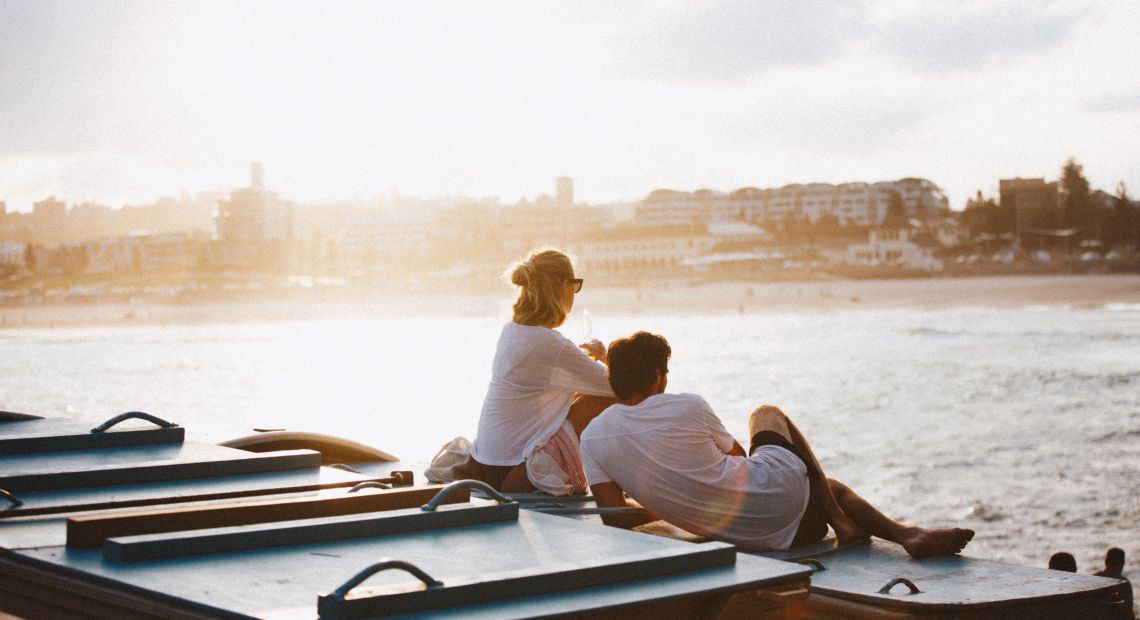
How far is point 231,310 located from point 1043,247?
71.0 meters

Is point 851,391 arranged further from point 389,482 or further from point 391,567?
point 391,567

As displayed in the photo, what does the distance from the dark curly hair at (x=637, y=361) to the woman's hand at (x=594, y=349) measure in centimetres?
93

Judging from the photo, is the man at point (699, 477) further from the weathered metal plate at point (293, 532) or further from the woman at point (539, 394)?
the weathered metal plate at point (293, 532)

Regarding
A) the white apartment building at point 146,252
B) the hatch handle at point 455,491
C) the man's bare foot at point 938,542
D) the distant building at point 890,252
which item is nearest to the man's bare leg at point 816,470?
the man's bare foot at point 938,542

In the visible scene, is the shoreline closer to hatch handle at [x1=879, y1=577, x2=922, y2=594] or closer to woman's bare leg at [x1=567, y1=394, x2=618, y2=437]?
woman's bare leg at [x1=567, y1=394, x2=618, y2=437]

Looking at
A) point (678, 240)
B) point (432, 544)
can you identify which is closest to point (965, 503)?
point (432, 544)

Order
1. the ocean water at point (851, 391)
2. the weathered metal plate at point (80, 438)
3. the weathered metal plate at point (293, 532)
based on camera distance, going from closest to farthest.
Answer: the weathered metal plate at point (293, 532), the weathered metal plate at point (80, 438), the ocean water at point (851, 391)

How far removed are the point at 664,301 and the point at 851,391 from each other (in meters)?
50.6

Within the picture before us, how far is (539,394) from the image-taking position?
570 centimetres

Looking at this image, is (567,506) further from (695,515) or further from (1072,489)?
(1072,489)

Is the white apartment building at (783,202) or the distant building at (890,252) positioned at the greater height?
the white apartment building at (783,202)

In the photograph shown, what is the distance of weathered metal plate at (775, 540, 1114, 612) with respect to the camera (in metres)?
3.83

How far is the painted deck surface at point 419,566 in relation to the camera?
99.6 inches

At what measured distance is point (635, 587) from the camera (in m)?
2.69
